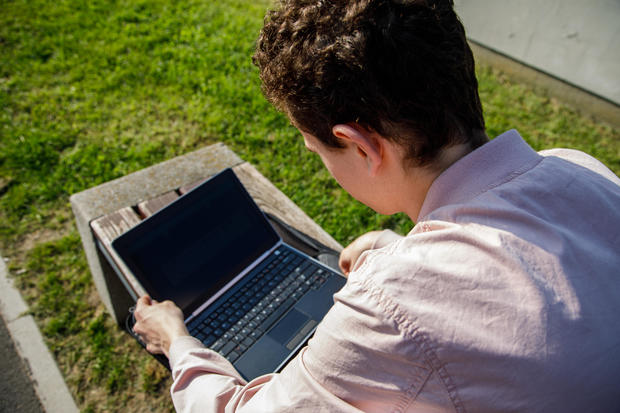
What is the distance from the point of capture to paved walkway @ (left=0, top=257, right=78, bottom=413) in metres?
2.13

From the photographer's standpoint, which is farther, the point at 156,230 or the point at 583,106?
the point at 583,106

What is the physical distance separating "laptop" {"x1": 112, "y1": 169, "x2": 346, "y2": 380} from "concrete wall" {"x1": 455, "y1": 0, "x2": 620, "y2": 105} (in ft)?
14.8

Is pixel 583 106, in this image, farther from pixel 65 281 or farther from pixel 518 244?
pixel 65 281

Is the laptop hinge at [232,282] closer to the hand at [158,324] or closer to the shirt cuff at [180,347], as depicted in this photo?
the hand at [158,324]

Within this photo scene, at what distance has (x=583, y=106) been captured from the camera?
191 inches

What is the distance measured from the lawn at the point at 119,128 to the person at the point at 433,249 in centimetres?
142

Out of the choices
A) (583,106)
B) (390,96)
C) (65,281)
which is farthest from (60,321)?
(583,106)

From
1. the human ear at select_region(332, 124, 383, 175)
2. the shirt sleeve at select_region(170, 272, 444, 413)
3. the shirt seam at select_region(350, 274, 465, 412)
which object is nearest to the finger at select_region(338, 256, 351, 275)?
the human ear at select_region(332, 124, 383, 175)

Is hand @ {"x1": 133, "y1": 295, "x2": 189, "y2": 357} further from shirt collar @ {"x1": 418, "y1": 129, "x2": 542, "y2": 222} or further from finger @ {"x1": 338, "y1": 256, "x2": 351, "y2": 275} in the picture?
shirt collar @ {"x1": 418, "y1": 129, "x2": 542, "y2": 222}

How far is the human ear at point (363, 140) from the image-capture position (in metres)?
1.10

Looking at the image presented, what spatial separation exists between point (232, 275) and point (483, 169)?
1.07 m

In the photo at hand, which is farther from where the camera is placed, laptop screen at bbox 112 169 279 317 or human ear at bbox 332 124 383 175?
laptop screen at bbox 112 169 279 317

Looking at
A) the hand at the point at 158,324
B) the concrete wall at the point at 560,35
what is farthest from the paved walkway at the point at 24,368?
the concrete wall at the point at 560,35

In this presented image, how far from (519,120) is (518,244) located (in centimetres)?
429
